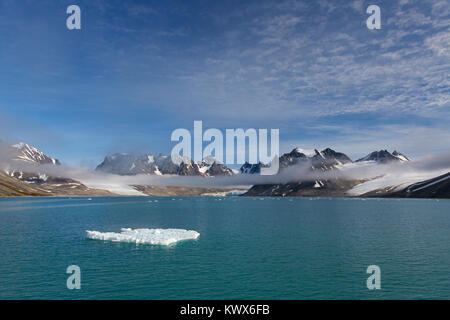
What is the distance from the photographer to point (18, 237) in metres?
72.2

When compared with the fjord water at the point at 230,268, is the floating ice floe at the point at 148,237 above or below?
above

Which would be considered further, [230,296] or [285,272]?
[285,272]

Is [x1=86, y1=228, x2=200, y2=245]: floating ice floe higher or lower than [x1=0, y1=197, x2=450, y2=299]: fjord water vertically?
higher

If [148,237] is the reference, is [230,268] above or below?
below

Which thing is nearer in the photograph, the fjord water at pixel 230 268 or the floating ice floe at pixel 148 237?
the fjord water at pixel 230 268

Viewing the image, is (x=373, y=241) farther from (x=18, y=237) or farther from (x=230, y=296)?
(x=18, y=237)

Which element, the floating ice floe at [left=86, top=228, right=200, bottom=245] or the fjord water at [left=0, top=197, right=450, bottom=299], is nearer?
the fjord water at [left=0, top=197, right=450, bottom=299]

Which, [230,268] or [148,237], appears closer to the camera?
[230,268]
